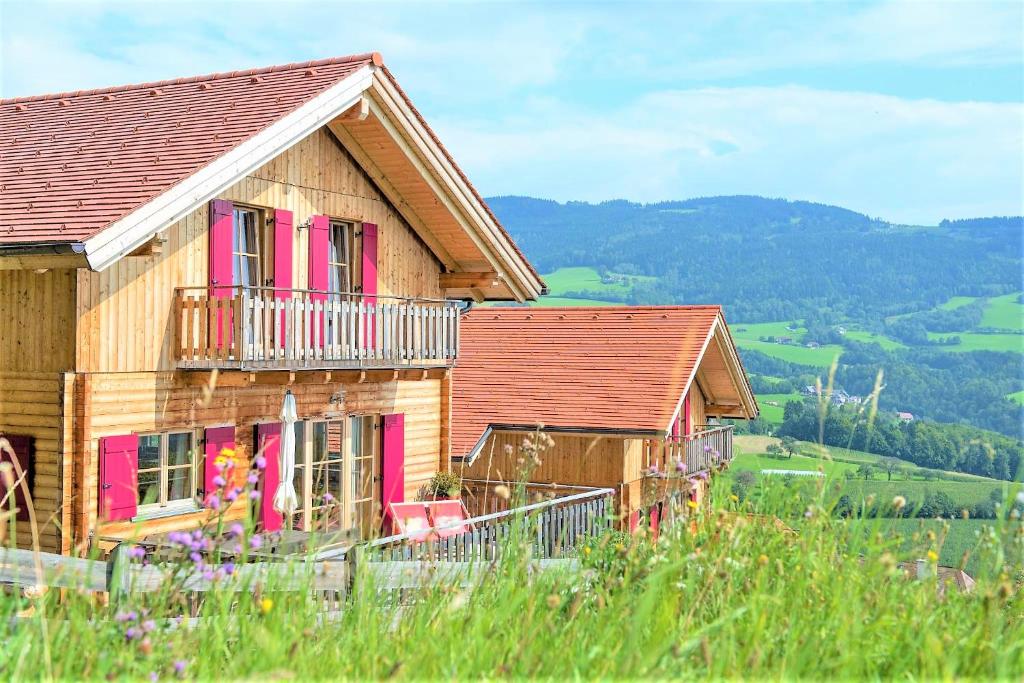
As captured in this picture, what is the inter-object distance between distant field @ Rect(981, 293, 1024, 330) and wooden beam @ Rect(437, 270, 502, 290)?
496ft

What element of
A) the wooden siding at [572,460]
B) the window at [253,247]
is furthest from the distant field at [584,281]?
the window at [253,247]

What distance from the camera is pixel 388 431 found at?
1652 centimetres

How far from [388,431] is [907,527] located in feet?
38.5

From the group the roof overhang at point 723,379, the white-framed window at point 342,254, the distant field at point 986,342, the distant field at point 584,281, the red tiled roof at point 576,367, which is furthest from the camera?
the distant field at point 584,281

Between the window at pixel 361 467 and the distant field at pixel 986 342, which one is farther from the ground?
the distant field at pixel 986 342

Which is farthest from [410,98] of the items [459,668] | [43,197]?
[459,668]

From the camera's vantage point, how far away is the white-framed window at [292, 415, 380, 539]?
1528 cm

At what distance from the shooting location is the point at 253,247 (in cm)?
1461

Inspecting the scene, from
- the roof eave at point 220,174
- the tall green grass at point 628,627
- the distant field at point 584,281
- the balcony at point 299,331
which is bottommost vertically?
the tall green grass at point 628,627

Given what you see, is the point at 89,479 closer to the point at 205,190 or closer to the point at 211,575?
the point at 205,190

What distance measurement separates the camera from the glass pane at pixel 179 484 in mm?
13156

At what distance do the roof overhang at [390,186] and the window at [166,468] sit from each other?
2323mm

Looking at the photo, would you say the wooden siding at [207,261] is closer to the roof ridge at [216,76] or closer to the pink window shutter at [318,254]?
the pink window shutter at [318,254]

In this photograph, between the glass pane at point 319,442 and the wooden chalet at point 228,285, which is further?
the glass pane at point 319,442
